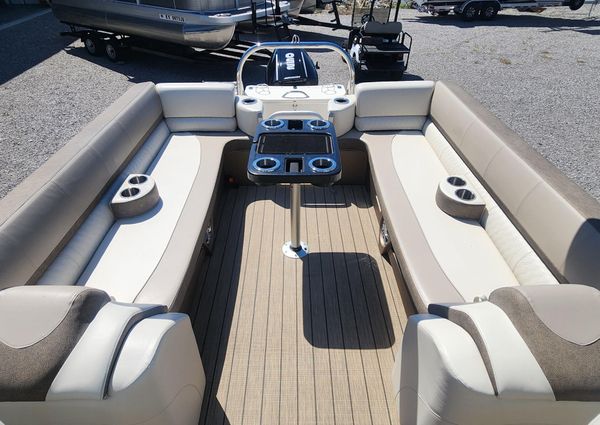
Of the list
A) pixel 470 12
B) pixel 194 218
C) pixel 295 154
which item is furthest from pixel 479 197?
pixel 470 12

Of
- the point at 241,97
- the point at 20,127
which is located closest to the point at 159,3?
the point at 20,127

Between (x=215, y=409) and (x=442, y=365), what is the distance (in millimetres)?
1286

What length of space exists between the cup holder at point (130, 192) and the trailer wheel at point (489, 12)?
45.9ft

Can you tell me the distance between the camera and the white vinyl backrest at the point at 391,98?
11.9 feet

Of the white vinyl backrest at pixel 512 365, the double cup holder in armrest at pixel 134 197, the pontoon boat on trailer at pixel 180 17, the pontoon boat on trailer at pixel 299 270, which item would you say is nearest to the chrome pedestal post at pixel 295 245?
the pontoon boat on trailer at pixel 299 270

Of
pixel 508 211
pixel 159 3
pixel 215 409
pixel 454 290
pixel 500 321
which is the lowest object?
pixel 215 409

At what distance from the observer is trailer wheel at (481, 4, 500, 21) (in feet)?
40.7

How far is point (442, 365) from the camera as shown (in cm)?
132

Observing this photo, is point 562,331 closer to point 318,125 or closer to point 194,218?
point 318,125

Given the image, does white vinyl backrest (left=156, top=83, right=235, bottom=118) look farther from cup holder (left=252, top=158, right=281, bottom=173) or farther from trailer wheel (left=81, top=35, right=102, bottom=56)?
trailer wheel (left=81, top=35, right=102, bottom=56)

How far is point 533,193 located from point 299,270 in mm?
1647

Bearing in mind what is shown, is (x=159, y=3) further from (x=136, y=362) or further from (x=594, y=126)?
(x=594, y=126)

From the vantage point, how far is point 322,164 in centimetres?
219

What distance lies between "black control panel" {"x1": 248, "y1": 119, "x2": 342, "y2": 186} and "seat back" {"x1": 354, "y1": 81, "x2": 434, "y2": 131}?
1117 mm
